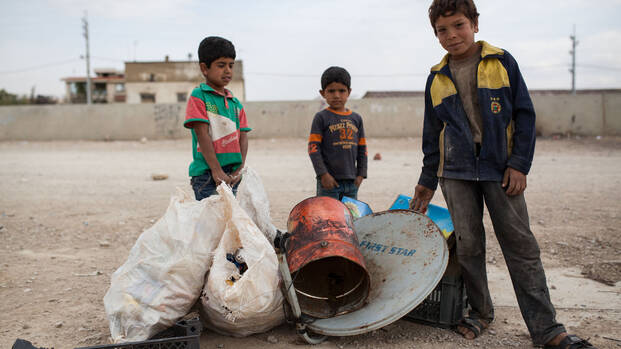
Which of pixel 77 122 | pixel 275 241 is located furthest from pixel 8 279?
pixel 77 122

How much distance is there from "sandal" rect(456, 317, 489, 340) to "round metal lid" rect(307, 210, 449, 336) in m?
0.38

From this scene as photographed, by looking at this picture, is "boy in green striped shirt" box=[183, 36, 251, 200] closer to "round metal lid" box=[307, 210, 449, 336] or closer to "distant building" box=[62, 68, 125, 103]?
"round metal lid" box=[307, 210, 449, 336]

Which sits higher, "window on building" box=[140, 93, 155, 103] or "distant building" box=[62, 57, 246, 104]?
"distant building" box=[62, 57, 246, 104]

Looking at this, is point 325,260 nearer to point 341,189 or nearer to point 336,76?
point 341,189

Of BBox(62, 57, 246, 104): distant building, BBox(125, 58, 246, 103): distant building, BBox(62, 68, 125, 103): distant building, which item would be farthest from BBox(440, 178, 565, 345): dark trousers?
BBox(62, 68, 125, 103): distant building

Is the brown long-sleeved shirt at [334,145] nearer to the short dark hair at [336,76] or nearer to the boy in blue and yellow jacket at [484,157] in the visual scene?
the short dark hair at [336,76]

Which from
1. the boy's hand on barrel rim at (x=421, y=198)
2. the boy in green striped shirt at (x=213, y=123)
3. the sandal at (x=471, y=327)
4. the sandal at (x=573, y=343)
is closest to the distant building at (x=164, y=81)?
the boy in green striped shirt at (x=213, y=123)

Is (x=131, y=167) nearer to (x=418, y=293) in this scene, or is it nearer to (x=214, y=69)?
(x=214, y=69)

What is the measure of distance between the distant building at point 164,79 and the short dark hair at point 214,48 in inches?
1250

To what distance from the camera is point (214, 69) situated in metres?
2.96

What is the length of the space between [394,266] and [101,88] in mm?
50089

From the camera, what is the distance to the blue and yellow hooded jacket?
92.0 inches

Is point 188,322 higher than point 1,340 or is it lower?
higher

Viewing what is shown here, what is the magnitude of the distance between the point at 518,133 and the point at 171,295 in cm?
192
